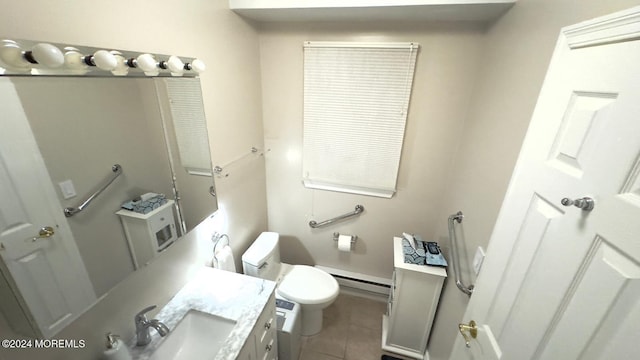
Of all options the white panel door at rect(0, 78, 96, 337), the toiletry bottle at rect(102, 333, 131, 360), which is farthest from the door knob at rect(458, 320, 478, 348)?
the white panel door at rect(0, 78, 96, 337)

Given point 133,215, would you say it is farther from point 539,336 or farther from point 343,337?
point 343,337

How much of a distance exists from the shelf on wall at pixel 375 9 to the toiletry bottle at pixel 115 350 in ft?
5.93

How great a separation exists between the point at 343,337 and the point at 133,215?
6.25 ft

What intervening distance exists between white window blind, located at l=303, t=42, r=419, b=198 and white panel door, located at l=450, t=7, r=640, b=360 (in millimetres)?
1093

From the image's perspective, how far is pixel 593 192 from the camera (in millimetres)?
553

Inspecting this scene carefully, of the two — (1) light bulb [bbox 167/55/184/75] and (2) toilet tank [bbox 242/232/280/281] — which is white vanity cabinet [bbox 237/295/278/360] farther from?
(1) light bulb [bbox 167/55/184/75]

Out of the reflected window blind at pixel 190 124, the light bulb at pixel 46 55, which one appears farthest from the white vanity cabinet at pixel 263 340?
the light bulb at pixel 46 55

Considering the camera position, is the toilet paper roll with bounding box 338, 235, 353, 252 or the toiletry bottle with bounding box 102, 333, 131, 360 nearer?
the toiletry bottle with bounding box 102, 333, 131, 360

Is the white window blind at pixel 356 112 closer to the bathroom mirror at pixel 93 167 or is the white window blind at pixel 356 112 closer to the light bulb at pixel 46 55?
the bathroom mirror at pixel 93 167

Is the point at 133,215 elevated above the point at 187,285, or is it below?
above

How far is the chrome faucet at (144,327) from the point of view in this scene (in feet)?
3.33

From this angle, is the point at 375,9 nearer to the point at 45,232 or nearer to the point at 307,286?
the point at 45,232

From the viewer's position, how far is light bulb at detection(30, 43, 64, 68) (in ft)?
2.07

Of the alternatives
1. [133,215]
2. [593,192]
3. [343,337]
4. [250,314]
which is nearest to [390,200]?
[343,337]
